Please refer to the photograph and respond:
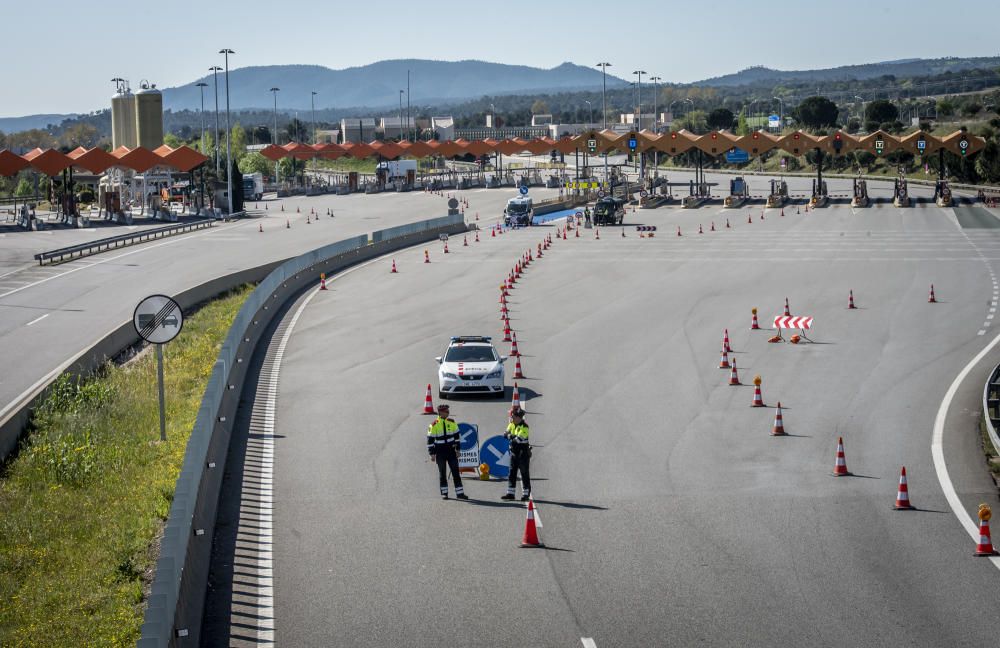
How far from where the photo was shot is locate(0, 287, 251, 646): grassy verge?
13930mm

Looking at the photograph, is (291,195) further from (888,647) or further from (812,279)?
(888,647)

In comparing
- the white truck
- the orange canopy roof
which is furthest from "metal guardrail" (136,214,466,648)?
the white truck

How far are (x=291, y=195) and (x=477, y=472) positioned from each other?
10040 cm

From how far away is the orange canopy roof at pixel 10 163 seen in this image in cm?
8175

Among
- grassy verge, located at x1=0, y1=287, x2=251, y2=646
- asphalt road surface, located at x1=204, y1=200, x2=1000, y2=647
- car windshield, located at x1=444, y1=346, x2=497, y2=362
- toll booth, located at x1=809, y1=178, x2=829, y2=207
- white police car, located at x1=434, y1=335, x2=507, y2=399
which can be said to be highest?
toll booth, located at x1=809, y1=178, x2=829, y2=207

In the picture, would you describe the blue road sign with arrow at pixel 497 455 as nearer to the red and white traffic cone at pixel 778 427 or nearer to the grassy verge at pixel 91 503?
the grassy verge at pixel 91 503

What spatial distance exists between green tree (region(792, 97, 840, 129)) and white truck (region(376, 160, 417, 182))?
76.5 m

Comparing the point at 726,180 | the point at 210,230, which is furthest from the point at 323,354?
the point at 726,180

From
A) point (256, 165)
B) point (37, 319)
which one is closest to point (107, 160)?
point (37, 319)

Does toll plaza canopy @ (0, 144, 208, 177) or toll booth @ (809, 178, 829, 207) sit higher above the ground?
toll plaza canopy @ (0, 144, 208, 177)

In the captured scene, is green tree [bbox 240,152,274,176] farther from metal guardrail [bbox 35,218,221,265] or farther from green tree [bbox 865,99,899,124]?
green tree [bbox 865,99,899,124]

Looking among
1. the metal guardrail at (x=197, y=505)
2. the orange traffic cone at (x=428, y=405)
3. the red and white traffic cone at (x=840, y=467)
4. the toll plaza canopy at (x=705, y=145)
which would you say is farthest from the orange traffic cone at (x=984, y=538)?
the toll plaza canopy at (x=705, y=145)

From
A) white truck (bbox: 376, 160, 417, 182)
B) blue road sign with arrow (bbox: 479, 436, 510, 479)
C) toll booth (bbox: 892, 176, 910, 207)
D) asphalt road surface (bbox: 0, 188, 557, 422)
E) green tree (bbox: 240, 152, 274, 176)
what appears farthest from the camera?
green tree (bbox: 240, 152, 274, 176)

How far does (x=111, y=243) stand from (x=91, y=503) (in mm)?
50987
